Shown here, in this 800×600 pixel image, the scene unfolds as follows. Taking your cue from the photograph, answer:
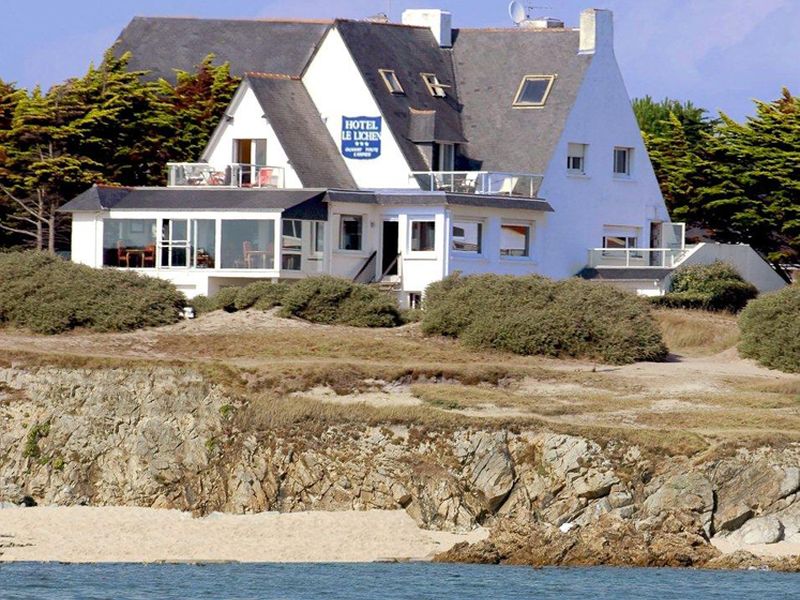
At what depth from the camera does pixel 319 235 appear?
5784cm

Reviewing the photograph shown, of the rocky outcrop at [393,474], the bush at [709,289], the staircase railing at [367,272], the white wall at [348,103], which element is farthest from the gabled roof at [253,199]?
the rocky outcrop at [393,474]

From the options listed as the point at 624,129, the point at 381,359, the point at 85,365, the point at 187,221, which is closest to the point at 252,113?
the point at 187,221

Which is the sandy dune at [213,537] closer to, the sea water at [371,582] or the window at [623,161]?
the sea water at [371,582]

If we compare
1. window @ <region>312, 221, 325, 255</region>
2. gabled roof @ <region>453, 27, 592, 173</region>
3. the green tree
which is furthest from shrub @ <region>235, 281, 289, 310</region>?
the green tree

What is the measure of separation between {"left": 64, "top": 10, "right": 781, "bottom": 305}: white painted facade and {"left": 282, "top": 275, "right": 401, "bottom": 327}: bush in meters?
5.62

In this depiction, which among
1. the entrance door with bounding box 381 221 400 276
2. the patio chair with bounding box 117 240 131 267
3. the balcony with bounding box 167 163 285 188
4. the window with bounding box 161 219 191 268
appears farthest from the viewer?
the entrance door with bounding box 381 221 400 276

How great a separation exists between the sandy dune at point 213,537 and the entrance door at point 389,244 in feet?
72.1

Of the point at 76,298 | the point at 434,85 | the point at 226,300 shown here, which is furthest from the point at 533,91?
the point at 76,298

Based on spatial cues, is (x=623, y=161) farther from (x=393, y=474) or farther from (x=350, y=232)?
(x=393, y=474)

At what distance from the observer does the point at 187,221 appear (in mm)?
57219

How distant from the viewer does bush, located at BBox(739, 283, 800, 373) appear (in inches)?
1873

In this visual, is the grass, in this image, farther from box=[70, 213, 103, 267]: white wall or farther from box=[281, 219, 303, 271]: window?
box=[70, 213, 103, 267]: white wall

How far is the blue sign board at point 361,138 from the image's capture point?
197 ft

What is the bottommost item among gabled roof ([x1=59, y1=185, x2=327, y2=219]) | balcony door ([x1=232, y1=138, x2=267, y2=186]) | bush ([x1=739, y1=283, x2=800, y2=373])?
bush ([x1=739, y1=283, x2=800, y2=373])
